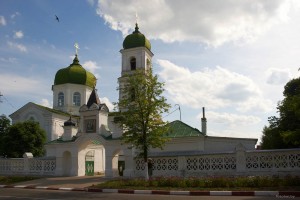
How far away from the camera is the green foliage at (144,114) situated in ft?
68.2

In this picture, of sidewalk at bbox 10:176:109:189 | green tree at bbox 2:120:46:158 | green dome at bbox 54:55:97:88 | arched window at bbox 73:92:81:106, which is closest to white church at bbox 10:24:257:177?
green tree at bbox 2:120:46:158

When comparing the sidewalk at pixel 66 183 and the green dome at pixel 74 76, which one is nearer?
the sidewalk at pixel 66 183

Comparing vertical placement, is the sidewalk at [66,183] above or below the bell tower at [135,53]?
below

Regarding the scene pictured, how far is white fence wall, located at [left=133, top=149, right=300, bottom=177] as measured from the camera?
63.1 ft

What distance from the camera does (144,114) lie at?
20.9 meters

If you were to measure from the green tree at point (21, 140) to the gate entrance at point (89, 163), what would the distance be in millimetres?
6660

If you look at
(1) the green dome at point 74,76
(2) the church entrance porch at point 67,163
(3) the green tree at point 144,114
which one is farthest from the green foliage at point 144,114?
(1) the green dome at point 74,76

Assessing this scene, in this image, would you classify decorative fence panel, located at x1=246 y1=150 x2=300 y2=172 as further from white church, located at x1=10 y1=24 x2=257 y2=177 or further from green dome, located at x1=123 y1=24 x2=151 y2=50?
green dome, located at x1=123 y1=24 x2=151 y2=50

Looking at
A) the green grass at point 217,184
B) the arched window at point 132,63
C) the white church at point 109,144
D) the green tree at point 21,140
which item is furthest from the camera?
the arched window at point 132,63

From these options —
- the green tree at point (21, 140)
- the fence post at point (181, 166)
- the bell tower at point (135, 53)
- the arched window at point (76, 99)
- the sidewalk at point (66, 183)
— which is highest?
the bell tower at point (135, 53)

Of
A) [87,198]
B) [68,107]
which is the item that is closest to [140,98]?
[87,198]

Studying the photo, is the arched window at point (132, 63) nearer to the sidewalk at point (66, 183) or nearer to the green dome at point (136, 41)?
the green dome at point (136, 41)

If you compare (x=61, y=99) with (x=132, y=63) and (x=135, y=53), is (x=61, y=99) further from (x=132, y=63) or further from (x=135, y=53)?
(x=135, y=53)

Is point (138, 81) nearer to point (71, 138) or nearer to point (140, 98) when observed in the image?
point (140, 98)
